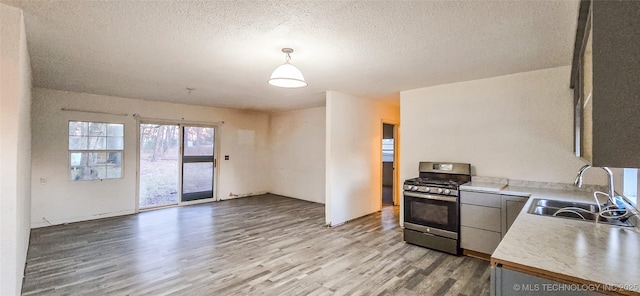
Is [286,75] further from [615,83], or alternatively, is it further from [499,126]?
[499,126]

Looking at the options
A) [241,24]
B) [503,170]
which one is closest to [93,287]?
[241,24]

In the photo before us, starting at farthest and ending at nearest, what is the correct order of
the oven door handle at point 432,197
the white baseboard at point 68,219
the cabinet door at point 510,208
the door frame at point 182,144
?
1. the door frame at point 182,144
2. the white baseboard at point 68,219
3. the oven door handle at point 432,197
4. the cabinet door at point 510,208

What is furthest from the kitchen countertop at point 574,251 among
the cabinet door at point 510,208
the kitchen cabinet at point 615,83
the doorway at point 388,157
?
the doorway at point 388,157

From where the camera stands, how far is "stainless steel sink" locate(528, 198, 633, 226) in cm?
216

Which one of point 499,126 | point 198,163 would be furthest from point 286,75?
point 198,163

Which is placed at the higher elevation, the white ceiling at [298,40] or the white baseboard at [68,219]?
the white ceiling at [298,40]

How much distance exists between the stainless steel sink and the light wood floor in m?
0.92

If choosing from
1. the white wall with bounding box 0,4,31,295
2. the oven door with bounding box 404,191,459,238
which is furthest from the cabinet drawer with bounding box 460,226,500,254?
the white wall with bounding box 0,4,31,295

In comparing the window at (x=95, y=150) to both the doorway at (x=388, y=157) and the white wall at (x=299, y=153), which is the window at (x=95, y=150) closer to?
the white wall at (x=299, y=153)

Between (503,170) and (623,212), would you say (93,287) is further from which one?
(503,170)

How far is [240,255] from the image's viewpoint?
11.4ft

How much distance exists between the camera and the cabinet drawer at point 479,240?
3.26m

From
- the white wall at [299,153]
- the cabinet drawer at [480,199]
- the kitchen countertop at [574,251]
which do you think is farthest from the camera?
the white wall at [299,153]

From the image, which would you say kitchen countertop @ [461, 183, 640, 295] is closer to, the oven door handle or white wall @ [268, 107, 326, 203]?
the oven door handle
